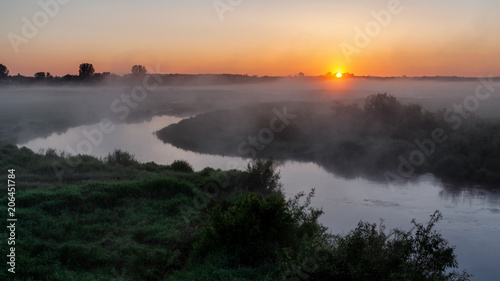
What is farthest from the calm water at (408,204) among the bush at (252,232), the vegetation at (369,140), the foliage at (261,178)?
the bush at (252,232)

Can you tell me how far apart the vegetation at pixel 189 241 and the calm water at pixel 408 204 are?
6.27m

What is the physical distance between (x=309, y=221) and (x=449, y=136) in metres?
28.4

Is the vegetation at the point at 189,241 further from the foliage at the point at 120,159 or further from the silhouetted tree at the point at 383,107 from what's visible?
the silhouetted tree at the point at 383,107

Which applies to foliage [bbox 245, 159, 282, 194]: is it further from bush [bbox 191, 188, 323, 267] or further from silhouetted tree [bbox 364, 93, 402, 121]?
silhouetted tree [bbox 364, 93, 402, 121]

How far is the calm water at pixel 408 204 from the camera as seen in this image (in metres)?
16.1

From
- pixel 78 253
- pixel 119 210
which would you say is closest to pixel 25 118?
pixel 119 210

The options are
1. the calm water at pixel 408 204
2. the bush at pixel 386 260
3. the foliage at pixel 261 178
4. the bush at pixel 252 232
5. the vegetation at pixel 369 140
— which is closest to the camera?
the bush at pixel 386 260

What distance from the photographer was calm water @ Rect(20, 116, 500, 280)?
16125mm

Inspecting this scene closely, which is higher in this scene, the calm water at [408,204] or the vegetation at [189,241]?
Answer: the vegetation at [189,241]

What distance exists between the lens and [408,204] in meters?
21.9

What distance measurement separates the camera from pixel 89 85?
93.5 meters

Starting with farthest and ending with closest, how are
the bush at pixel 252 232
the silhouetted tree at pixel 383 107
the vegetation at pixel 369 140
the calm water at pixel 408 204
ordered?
1. the silhouetted tree at pixel 383 107
2. the vegetation at pixel 369 140
3. the calm water at pixel 408 204
4. the bush at pixel 252 232

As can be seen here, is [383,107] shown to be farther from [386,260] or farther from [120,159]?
[386,260]

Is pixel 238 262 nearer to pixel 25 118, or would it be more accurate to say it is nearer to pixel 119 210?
pixel 119 210
